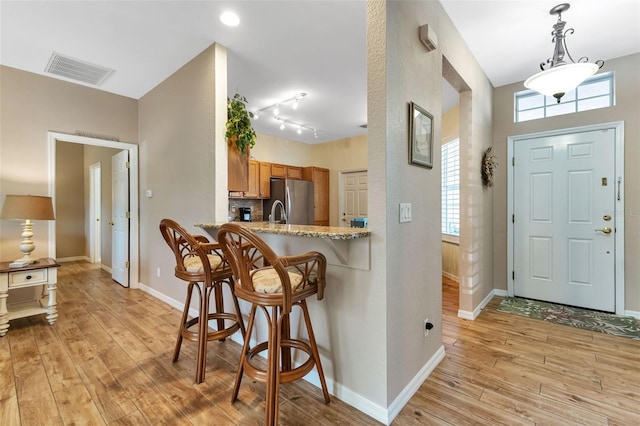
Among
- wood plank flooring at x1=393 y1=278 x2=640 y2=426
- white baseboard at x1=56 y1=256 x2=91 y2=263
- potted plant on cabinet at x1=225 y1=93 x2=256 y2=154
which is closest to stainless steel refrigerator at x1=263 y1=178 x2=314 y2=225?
potted plant on cabinet at x1=225 y1=93 x2=256 y2=154

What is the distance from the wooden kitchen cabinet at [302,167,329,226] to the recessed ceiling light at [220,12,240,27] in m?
3.85

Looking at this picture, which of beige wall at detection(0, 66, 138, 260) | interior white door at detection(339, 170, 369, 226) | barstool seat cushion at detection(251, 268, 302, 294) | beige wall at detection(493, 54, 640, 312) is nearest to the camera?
barstool seat cushion at detection(251, 268, 302, 294)

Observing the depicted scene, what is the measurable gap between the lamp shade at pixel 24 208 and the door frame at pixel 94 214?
3.52 m

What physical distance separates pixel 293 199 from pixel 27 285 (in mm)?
3724

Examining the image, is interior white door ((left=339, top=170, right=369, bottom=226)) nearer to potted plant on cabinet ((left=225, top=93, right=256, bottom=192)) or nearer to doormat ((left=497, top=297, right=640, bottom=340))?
doormat ((left=497, top=297, right=640, bottom=340))

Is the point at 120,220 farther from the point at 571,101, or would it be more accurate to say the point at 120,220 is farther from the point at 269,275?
the point at 571,101

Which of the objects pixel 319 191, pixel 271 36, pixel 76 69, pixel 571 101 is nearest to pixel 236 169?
pixel 271 36

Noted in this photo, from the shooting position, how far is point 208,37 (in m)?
2.59

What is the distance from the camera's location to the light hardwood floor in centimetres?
160

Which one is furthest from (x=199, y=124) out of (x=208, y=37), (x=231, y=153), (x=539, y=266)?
(x=539, y=266)

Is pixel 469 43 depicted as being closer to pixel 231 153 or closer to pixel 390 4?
pixel 390 4

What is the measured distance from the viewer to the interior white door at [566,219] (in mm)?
3068

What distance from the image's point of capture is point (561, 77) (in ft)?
6.99

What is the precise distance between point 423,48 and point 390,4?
19.7 inches
